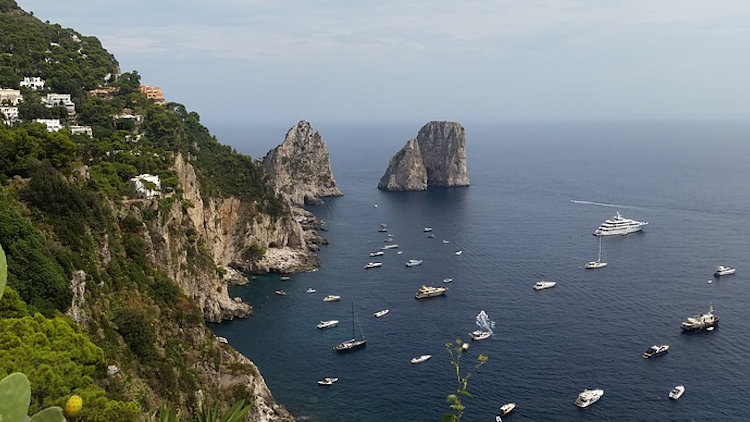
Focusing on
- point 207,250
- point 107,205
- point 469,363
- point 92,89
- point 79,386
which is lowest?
point 469,363

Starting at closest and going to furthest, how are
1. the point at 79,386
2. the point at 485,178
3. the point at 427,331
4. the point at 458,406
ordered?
1. the point at 458,406
2. the point at 79,386
3. the point at 427,331
4. the point at 485,178

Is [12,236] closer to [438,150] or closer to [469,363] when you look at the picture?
[469,363]

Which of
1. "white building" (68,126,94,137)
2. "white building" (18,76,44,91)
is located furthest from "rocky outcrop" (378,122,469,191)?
"white building" (68,126,94,137)

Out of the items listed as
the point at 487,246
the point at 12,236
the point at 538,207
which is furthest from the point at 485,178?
the point at 12,236

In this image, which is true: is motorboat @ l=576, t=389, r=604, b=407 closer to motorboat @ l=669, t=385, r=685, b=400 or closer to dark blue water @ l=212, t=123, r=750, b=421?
dark blue water @ l=212, t=123, r=750, b=421

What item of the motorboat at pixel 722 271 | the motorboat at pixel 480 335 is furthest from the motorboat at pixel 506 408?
the motorboat at pixel 722 271

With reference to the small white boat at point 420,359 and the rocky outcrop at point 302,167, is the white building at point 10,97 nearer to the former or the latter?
the small white boat at point 420,359
